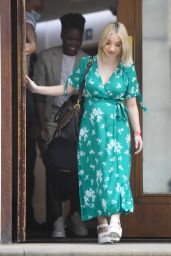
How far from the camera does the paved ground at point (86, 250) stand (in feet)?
24.8

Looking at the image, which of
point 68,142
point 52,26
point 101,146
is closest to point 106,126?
point 101,146

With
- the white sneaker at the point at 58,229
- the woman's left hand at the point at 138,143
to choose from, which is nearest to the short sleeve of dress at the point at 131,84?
the woman's left hand at the point at 138,143

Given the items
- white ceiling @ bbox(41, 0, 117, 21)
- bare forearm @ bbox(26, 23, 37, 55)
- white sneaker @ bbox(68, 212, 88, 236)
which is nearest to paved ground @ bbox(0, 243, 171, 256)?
white sneaker @ bbox(68, 212, 88, 236)

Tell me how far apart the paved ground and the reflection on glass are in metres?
0.84

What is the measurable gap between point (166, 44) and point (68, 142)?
1.13 metres

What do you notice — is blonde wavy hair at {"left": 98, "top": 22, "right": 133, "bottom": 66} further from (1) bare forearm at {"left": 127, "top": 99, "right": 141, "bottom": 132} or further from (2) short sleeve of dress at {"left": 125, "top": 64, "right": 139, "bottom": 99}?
(1) bare forearm at {"left": 127, "top": 99, "right": 141, "bottom": 132}

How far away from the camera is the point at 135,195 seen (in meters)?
8.37

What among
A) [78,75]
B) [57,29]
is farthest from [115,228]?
[57,29]

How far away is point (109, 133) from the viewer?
25.6 feet

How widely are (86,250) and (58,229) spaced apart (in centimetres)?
90

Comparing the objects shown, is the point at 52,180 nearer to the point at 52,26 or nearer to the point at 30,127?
the point at 30,127

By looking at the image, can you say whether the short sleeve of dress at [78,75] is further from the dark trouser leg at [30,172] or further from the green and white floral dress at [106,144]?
the dark trouser leg at [30,172]

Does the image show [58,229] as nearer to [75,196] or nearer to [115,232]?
[75,196]

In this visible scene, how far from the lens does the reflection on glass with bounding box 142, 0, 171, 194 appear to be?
8.45 metres
